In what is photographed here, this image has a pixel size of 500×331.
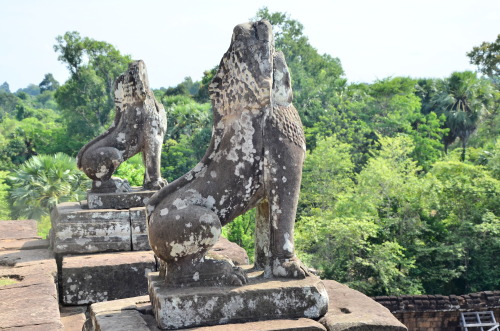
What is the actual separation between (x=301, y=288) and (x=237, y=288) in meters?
0.38

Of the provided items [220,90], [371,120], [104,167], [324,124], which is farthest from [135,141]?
[371,120]

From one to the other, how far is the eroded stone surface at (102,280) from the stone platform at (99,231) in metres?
0.57

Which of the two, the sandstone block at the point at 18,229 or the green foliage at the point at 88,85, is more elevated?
the green foliage at the point at 88,85

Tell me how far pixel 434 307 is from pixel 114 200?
26.5 ft

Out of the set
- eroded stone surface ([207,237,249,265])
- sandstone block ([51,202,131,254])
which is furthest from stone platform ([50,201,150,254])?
eroded stone surface ([207,237,249,265])

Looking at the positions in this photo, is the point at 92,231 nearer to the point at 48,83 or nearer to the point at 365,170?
the point at 365,170

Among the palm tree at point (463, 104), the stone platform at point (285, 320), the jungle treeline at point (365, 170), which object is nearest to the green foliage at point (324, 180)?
the jungle treeline at point (365, 170)

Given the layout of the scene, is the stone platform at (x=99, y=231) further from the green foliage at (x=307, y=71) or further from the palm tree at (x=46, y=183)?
the green foliage at (x=307, y=71)

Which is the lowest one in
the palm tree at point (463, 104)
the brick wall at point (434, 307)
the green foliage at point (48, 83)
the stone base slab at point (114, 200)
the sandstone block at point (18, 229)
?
the brick wall at point (434, 307)

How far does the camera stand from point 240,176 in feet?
12.0

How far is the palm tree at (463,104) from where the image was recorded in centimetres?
3591

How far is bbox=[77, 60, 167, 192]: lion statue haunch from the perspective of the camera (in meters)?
6.54

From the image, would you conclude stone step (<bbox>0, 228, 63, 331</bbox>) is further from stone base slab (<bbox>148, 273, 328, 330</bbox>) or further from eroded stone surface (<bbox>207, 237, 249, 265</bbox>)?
eroded stone surface (<bbox>207, 237, 249, 265</bbox>)

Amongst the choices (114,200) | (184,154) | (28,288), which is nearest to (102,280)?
(28,288)
